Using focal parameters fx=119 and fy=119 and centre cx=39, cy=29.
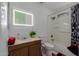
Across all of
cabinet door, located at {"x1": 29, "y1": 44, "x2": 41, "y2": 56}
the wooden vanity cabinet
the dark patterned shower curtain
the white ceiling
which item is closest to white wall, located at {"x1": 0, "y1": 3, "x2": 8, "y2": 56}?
the wooden vanity cabinet

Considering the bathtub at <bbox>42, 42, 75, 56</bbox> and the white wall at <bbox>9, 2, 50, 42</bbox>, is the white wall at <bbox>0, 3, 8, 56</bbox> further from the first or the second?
the bathtub at <bbox>42, 42, 75, 56</bbox>

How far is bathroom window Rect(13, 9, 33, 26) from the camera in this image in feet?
4.37

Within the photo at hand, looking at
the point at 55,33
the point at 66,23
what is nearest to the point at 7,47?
the point at 55,33

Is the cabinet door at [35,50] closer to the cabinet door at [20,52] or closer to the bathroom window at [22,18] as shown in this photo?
the cabinet door at [20,52]

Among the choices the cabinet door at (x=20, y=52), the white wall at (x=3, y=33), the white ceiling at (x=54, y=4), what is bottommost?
the cabinet door at (x=20, y=52)

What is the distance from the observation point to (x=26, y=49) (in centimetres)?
134

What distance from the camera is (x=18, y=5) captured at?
1.33m

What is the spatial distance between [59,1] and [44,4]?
173 mm

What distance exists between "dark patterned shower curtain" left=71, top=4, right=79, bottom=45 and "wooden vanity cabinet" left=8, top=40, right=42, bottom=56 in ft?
1.28

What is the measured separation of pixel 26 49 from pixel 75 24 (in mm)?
612

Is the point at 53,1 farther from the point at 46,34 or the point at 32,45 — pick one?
the point at 32,45

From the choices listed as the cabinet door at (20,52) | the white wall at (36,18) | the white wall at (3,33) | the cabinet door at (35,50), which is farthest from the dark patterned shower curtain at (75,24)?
the white wall at (3,33)

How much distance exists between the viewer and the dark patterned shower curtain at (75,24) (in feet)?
4.32

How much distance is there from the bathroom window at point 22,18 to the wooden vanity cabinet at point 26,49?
0.75 feet
